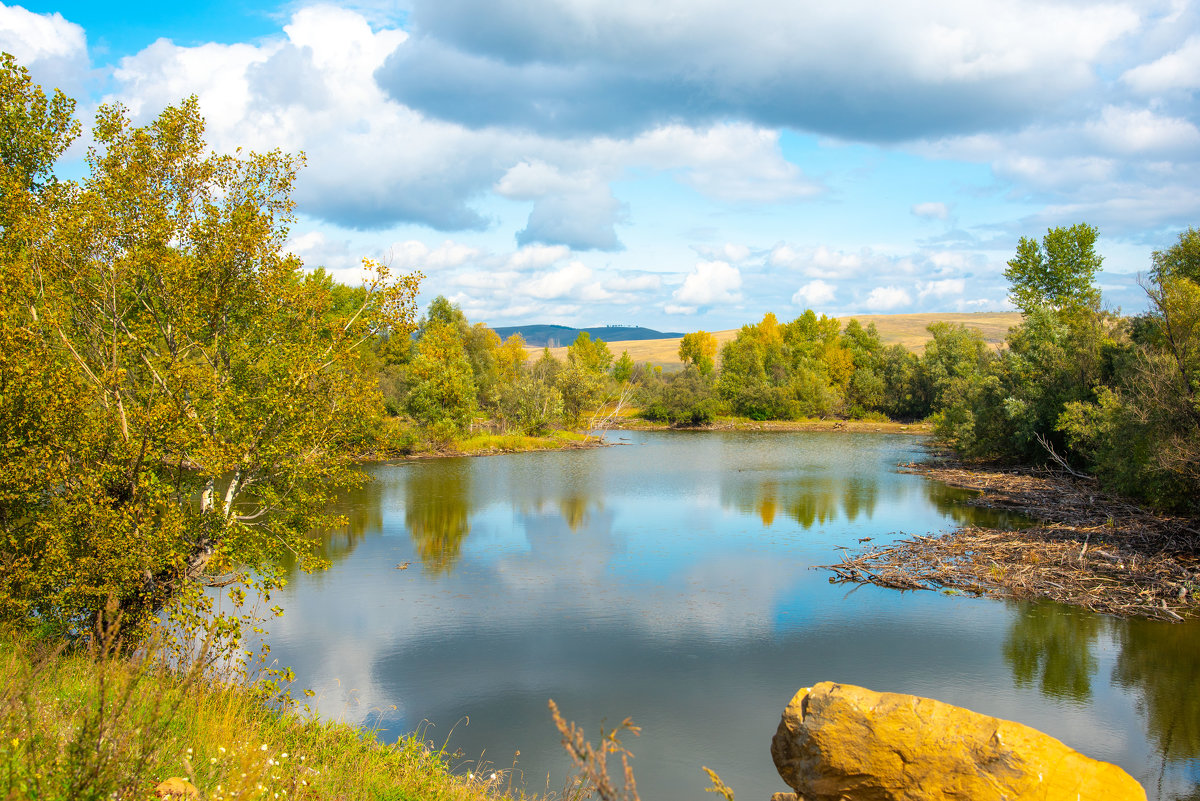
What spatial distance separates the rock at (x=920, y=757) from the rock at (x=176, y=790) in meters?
5.09

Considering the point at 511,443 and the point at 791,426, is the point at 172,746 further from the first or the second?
the point at 791,426

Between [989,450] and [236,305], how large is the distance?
121 feet

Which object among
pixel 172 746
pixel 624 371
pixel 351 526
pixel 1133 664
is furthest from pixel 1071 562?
pixel 624 371

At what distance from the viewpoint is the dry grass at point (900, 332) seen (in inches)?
5433

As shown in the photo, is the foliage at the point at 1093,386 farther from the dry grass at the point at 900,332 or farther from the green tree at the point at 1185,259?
the dry grass at the point at 900,332

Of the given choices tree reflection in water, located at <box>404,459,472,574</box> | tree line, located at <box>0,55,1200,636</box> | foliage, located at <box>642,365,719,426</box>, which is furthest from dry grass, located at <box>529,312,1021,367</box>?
tree line, located at <box>0,55,1200,636</box>

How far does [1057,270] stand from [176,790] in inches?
2136

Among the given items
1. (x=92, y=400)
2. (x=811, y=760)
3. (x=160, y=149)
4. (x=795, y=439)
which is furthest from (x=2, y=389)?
(x=795, y=439)

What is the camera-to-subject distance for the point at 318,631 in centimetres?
1520

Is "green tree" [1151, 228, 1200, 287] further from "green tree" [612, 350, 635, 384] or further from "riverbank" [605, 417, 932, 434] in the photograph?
"green tree" [612, 350, 635, 384]

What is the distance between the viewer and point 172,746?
20.8ft

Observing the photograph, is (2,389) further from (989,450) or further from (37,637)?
(989,450)

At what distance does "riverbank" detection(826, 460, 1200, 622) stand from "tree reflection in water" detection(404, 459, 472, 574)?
36.1 feet

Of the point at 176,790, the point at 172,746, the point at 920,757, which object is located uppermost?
the point at 176,790
